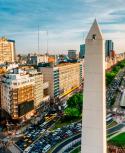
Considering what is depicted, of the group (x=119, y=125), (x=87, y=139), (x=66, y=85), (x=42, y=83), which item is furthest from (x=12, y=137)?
(x=66, y=85)

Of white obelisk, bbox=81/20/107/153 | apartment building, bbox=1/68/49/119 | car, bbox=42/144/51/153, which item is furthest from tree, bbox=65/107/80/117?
white obelisk, bbox=81/20/107/153

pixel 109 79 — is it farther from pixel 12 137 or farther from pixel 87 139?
pixel 87 139

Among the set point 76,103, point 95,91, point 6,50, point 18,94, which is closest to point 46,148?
point 18,94

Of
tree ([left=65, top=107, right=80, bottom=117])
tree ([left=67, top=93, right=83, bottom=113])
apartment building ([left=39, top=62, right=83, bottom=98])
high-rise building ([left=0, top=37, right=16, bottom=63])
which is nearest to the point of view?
tree ([left=65, top=107, right=80, bottom=117])

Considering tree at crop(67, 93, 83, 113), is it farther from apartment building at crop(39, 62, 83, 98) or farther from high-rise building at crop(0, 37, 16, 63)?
high-rise building at crop(0, 37, 16, 63)

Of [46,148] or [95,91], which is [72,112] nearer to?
[46,148]

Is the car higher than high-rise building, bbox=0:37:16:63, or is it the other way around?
high-rise building, bbox=0:37:16:63
